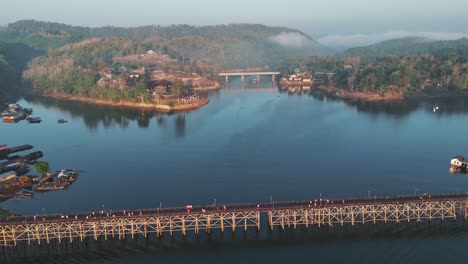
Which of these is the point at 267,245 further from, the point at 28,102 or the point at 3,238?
the point at 28,102

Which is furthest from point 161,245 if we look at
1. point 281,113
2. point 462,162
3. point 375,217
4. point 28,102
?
point 28,102

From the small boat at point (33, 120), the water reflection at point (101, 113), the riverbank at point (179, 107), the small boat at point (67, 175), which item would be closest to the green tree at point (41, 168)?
the small boat at point (67, 175)

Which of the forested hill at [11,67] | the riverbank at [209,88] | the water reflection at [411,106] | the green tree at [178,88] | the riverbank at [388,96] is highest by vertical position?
the forested hill at [11,67]

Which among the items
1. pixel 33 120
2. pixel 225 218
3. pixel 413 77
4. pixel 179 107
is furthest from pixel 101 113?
pixel 413 77

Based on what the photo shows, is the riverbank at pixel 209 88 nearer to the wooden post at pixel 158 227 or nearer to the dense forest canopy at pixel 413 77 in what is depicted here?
the dense forest canopy at pixel 413 77

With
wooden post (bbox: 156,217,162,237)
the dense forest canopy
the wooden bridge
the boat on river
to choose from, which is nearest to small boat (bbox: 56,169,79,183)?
the boat on river

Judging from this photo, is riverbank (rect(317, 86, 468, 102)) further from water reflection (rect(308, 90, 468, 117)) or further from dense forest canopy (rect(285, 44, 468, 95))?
water reflection (rect(308, 90, 468, 117))
